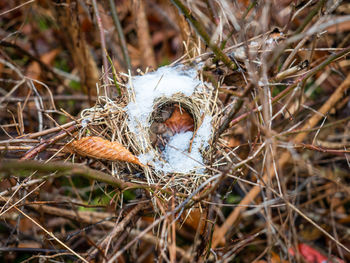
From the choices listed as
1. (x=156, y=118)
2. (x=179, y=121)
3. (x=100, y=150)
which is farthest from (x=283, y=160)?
(x=100, y=150)

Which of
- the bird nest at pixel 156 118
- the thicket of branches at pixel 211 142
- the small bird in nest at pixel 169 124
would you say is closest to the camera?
the thicket of branches at pixel 211 142

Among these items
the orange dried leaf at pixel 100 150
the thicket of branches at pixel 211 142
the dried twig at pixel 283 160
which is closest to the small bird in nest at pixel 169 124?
the thicket of branches at pixel 211 142

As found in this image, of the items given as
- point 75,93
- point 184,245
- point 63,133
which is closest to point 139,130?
point 63,133

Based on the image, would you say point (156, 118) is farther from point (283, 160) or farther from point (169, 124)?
point (283, 160)

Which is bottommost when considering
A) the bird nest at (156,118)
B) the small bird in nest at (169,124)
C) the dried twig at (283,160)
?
the dried twig at (283,160)

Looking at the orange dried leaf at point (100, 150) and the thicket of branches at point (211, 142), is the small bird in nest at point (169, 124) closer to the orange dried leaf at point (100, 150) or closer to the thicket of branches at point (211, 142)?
the thicket of branches at point (211, 142)
